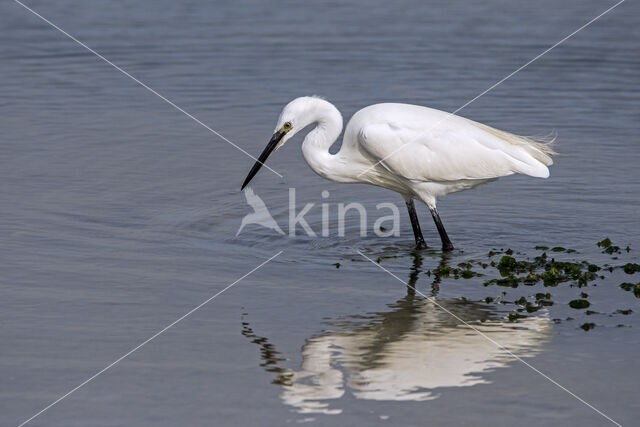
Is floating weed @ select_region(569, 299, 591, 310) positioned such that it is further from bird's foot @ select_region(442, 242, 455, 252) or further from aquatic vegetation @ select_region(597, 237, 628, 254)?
bird's foot @ select_region(442, 242, 455, 252)

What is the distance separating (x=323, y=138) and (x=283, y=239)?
3.07 ft

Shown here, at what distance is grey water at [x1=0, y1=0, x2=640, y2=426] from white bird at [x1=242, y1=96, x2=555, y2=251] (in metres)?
0.57

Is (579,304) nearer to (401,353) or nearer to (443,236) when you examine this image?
(401,353)

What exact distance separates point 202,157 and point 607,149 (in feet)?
14.9

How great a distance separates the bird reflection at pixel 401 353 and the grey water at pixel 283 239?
18 mm

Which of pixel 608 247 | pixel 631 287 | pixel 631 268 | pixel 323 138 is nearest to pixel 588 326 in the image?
pixel 631 287

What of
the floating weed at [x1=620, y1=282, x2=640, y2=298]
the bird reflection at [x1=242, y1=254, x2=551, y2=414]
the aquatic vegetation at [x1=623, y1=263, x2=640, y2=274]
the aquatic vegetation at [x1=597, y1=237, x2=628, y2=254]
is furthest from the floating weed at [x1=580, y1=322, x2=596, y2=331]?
the aquatic vegetation at [x1=597, y1=237, x2=628, y2=254]

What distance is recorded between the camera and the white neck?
7684 mm

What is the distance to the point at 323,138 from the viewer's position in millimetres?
7797

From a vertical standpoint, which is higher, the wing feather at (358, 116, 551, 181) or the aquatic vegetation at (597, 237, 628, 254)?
the wing feather at (358, 116, 551, 181)

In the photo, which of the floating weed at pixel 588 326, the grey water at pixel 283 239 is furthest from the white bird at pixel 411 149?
the floating weed at pixel 588 326

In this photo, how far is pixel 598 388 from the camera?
16.6ft

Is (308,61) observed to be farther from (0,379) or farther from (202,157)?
(0,379)

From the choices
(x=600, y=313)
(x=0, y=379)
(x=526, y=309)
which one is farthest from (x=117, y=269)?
(x=600, y=313)
